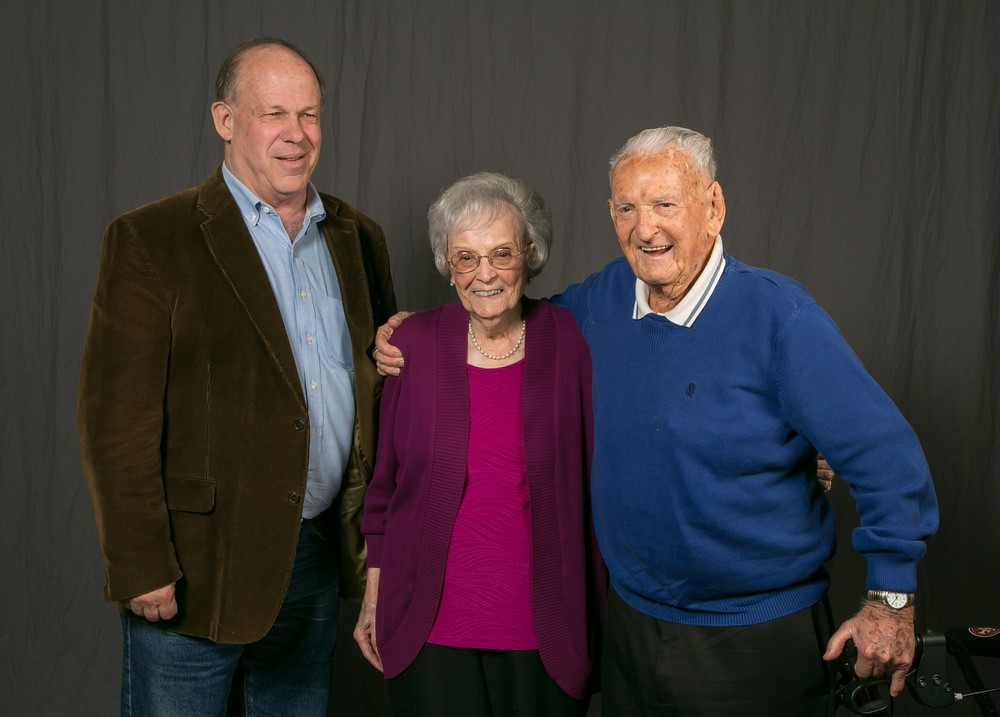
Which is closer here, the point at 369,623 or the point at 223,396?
the point at 223,396

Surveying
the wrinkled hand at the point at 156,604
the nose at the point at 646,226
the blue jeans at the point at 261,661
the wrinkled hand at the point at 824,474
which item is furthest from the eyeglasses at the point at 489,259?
the wrinkled hand at the point at 156,604

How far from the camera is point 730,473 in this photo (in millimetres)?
1793

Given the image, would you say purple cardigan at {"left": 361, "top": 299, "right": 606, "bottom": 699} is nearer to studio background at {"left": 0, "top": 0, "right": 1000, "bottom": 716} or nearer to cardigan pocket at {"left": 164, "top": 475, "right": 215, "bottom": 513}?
cardigan pocket at {"left": 164, "top": 475, "right": 215, "bottom": 513}

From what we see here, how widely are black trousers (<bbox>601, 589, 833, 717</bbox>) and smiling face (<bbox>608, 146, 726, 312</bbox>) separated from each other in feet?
2.02

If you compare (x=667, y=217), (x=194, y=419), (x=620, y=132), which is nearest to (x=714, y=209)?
(x=667, y=217)

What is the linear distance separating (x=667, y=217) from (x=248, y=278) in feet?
2.75

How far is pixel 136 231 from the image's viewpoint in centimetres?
197

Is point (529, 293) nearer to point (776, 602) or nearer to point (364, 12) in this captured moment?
point (364, 12)

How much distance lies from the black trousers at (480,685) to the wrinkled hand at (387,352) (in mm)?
575

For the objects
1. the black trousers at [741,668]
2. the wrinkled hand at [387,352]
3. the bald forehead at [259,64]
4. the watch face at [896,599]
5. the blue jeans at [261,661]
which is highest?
the bald forehead at [259,64]

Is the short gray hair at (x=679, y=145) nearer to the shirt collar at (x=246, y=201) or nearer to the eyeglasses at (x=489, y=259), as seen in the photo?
the eyeglasses at (x=489, y=259)

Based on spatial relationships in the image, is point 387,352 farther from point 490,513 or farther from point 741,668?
point 741,668

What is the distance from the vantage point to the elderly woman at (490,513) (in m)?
2.00

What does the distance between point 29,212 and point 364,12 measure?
121 cm
